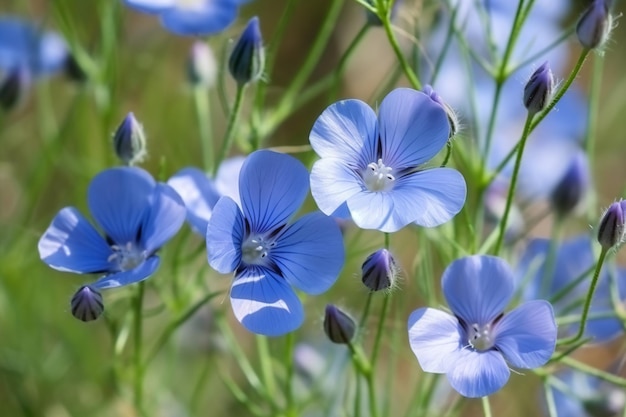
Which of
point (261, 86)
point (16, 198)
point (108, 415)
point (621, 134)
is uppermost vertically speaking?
point (621, 134)

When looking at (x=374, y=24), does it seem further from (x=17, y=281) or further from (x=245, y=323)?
A: (x=17, y=281)

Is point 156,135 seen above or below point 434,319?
above

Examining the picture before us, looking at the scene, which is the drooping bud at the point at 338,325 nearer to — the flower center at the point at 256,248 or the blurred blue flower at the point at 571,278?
the flower center at the point at 256,248

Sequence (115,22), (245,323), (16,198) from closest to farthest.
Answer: (245,323), (115,22), (16,198)

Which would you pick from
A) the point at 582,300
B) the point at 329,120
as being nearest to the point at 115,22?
the point at 329,120

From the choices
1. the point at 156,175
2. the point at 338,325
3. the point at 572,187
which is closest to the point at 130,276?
the point at 338,325

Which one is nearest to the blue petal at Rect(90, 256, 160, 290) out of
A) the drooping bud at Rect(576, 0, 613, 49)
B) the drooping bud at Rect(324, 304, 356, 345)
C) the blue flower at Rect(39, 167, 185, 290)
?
the blue flower at Rect(39, 167, 185, 290)
